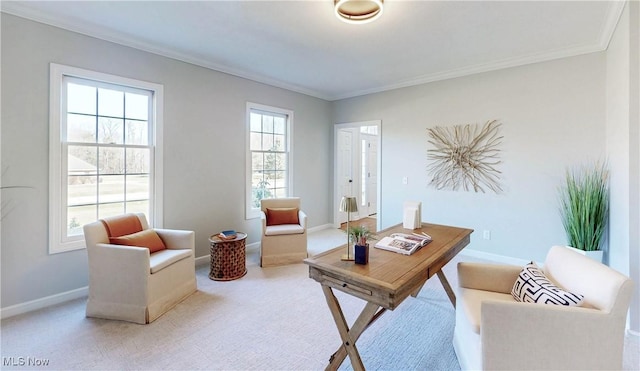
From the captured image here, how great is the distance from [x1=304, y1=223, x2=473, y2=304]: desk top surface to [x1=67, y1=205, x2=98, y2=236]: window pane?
2.54m

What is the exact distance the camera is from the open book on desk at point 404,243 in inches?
76.0

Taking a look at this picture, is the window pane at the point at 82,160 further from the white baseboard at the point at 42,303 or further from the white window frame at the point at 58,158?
the white baseboard at the point at 42,303

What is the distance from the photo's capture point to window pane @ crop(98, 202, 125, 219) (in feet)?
9.68

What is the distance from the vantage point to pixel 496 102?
3732 mm

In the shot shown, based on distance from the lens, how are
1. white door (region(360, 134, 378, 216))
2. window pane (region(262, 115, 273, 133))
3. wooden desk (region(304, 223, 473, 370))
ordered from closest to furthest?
1. wooden desk (region(304, 223, 473, 370))
2. window pane (region(262, 115, 273, 133))
3. white door (region(360, 134, 378, 216))

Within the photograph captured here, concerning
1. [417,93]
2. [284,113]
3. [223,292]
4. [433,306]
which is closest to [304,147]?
[284,113]

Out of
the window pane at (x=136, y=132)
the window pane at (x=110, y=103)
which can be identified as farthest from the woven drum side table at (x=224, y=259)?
the window pane at (x=110, y=103)

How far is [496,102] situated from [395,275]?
3.34 meters

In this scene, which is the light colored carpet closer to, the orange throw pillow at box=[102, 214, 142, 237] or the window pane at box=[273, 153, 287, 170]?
the orange throw pillow at box=[102, 214, 142, 237]

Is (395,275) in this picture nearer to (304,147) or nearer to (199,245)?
(199,245)

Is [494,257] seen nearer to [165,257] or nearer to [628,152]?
[628,152]

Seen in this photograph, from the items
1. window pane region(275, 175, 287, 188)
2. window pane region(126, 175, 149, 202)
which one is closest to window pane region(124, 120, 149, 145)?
window pane region(126, 175, 149, 202)

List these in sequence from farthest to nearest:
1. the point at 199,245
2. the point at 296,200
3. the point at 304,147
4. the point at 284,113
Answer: the point at 304,147 < the point at 284,113 < the point at 296,200 < the point at 199,245

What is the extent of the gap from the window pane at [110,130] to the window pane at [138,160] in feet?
0.53
